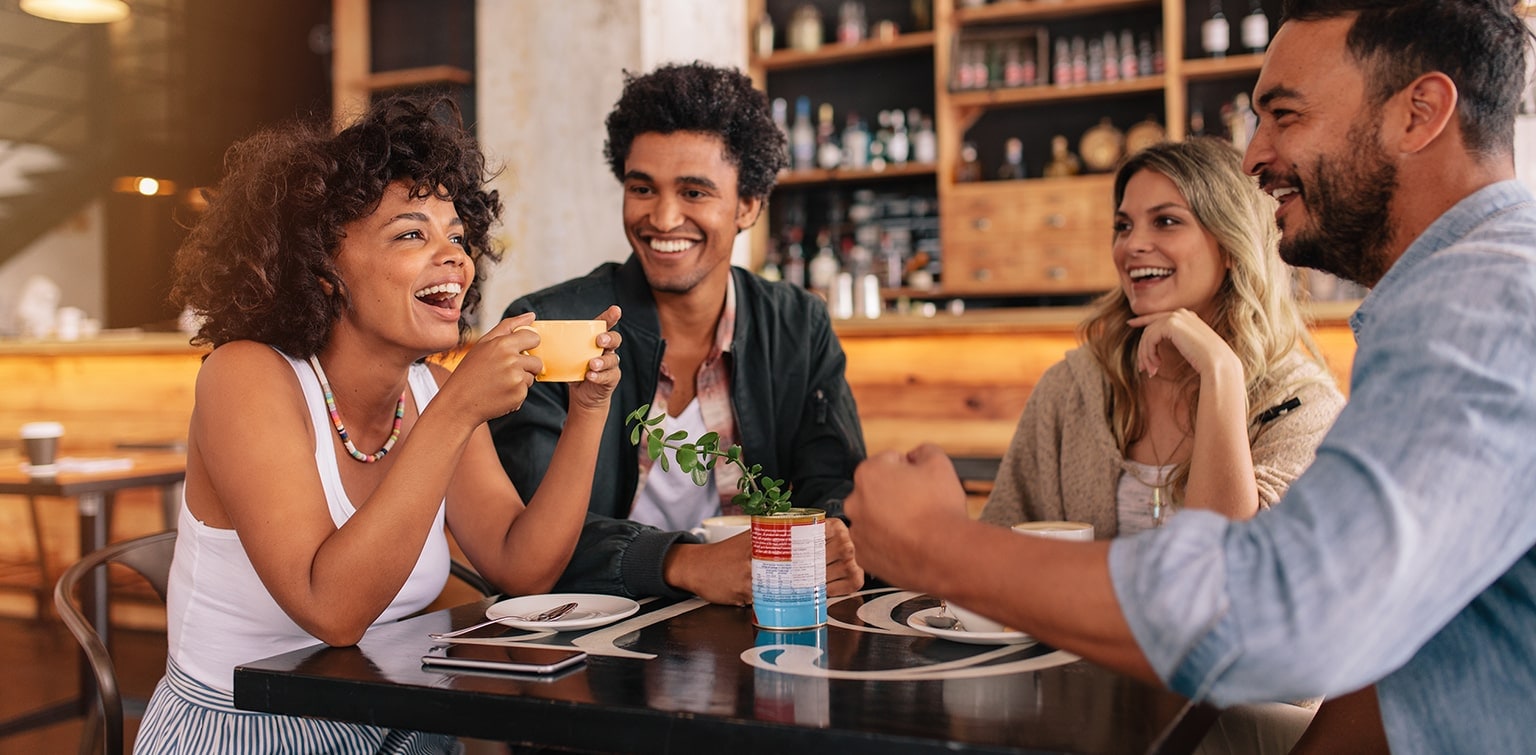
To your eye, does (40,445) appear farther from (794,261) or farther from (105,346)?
(794,261)

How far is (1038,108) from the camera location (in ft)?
18.2

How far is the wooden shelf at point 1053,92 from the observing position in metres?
5.04

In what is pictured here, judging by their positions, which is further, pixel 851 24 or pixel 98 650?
pixel 851 24

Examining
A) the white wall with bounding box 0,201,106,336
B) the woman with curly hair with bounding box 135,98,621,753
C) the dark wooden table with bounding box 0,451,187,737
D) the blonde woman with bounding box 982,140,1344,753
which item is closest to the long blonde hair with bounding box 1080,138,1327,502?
the blonde woman with bounding box 982,140,1344,753

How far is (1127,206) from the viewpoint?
7.29 ft

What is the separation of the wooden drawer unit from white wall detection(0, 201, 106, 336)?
4634 millimetres

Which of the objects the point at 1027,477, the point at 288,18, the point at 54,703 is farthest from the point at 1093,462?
the point at 288,18

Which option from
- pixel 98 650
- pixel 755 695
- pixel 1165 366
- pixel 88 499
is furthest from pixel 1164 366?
pixel 88 499

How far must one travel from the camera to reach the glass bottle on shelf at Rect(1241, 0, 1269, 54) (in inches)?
193

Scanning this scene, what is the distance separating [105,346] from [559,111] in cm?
191

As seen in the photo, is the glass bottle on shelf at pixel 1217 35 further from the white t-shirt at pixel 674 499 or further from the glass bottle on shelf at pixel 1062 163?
the white t-shirt at pixel 674 499

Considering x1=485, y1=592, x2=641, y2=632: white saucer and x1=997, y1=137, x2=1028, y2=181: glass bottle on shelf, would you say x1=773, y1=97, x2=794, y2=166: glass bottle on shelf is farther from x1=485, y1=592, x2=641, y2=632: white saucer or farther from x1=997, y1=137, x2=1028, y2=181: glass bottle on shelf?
x1=485, y1=592, x2=641, y2=632: white saucer

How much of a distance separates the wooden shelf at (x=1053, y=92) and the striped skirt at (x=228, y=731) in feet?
14.1

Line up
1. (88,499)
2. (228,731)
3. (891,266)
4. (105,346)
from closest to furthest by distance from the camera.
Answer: (228,731), (88,499), (105,346), (891,266)
